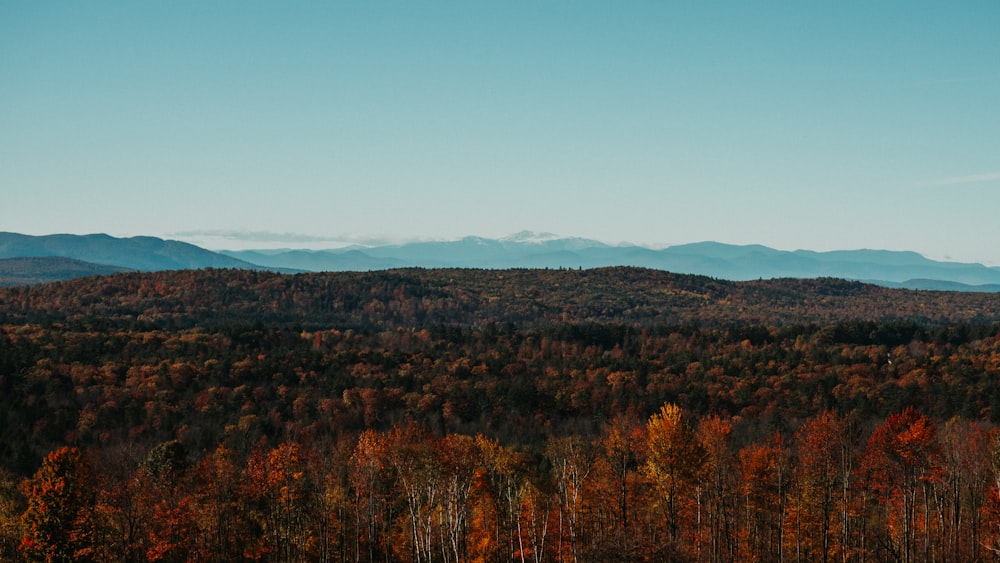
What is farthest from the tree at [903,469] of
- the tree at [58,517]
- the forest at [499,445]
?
the tree at [58,517]

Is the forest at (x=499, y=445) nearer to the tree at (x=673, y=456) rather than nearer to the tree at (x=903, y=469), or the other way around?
Answer: the tree at (x=673, y=456)

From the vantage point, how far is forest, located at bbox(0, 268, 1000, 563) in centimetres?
5994

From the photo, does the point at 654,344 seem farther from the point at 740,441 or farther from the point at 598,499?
the point at 598,499

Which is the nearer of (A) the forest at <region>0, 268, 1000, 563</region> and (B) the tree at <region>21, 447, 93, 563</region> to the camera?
(B) the tree at <region>21, 447, 93, 563</region>

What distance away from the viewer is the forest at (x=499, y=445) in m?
59.9

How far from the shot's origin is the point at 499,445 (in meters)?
71.2

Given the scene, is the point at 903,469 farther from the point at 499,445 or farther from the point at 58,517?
the point at 58,517

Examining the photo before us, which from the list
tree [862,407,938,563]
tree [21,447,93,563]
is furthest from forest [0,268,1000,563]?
tree [862,407,938,563]

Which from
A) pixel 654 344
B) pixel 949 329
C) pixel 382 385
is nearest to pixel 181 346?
pixel 382 385

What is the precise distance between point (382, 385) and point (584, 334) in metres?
72.8

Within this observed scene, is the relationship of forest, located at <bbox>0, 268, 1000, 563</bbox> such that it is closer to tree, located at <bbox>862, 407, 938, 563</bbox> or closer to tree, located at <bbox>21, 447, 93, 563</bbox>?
tree, located at <bbox>21, 447, 93, 563</bbox>

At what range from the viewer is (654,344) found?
7313 inches

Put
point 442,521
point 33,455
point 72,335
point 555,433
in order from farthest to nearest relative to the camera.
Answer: point 72,335, point 555,433, point 33,455, point 442,521

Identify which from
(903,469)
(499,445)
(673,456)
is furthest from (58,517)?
(903,469)
